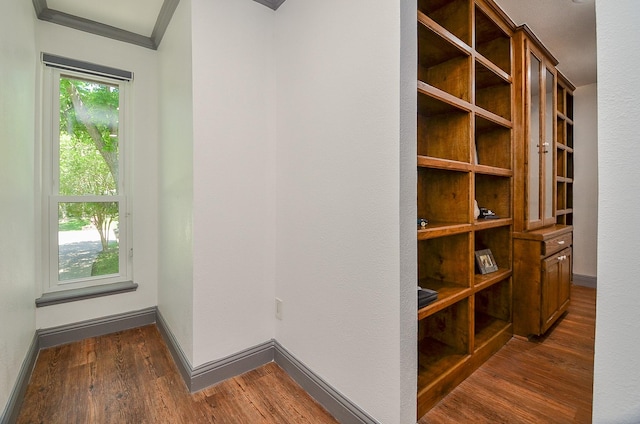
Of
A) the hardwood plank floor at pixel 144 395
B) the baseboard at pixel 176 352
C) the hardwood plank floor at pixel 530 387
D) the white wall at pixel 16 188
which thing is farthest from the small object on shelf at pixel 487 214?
the white wall at pixel 16 188

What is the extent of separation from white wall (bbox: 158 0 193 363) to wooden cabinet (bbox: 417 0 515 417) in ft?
4.31

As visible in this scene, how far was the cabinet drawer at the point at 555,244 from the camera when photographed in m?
2.18

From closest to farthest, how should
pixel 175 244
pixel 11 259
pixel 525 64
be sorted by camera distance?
pixel 11 259 → pixel 175 244 → pixel 525 64

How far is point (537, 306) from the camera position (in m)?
2.16

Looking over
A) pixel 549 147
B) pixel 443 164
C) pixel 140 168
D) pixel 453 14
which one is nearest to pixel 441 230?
pixel 443 164

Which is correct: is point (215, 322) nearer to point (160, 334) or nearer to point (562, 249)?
point (160, 334)

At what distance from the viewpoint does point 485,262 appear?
219 cm

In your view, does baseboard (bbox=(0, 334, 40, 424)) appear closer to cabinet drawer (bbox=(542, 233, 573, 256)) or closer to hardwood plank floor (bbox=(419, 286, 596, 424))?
hardwood plank floor (bbox=(419, 286, 596, 424))

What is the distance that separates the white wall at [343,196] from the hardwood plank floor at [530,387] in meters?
0.49

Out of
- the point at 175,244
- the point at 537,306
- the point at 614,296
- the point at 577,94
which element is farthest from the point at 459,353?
the point at 577,94

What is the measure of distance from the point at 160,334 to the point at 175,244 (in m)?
0.88

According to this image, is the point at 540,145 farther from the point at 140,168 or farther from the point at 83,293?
the point at 83,293

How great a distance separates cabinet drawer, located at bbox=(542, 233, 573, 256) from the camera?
218 cm

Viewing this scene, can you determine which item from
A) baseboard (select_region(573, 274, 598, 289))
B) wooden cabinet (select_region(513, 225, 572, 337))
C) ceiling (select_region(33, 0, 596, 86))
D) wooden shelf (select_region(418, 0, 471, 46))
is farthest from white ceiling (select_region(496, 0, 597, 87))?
baseboard (select_region(573, 274, 598, 289))
